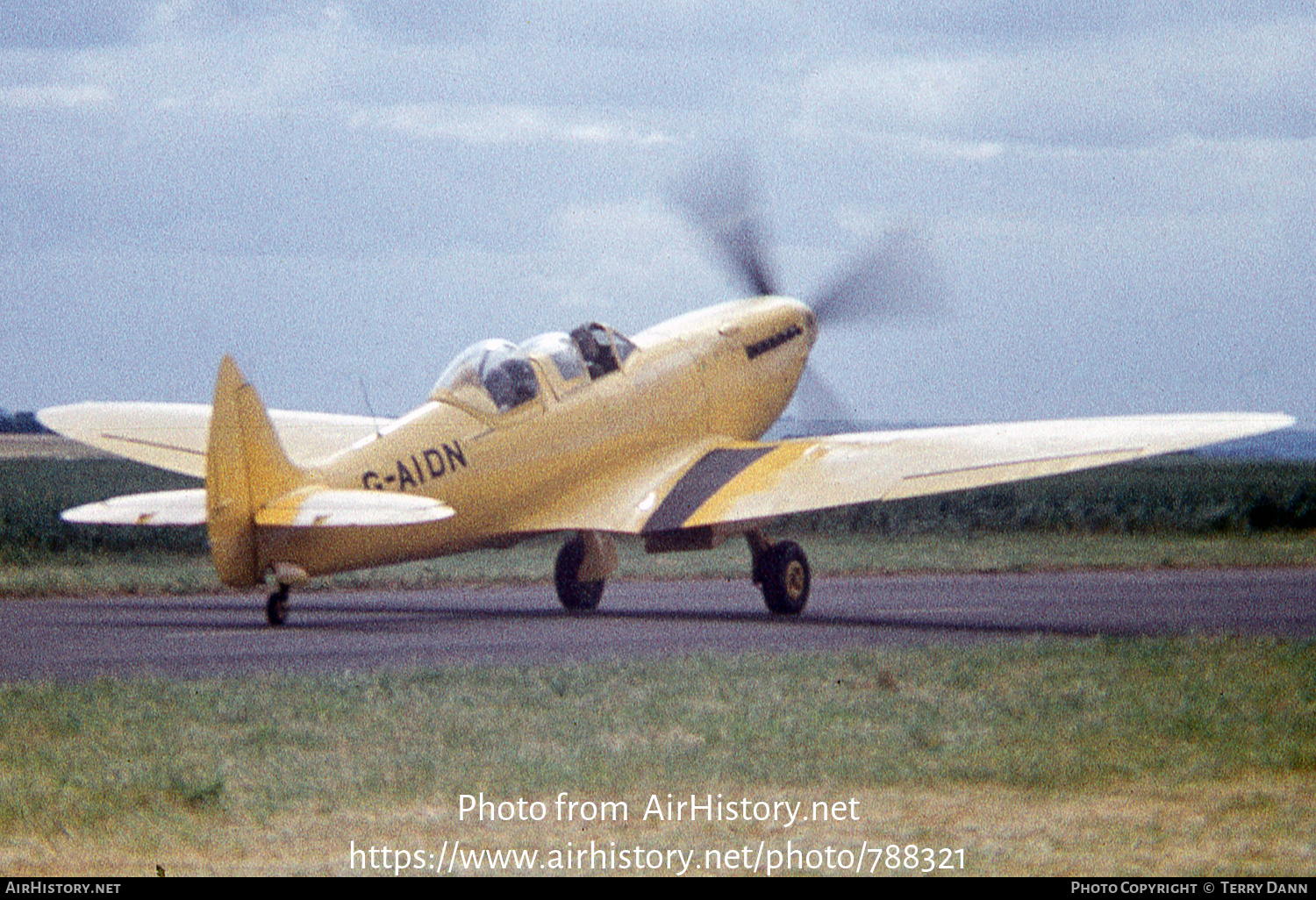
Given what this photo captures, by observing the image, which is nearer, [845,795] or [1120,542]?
[845,795]

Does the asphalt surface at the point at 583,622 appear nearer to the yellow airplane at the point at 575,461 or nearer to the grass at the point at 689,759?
the yellow airplane at the point at 575,461

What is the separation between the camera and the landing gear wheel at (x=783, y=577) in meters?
19.0

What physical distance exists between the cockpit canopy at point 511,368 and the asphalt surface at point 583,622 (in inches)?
89.8

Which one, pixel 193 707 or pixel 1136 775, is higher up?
pixel 193 707

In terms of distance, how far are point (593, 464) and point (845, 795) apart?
11.1 meters

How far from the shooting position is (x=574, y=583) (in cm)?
1955

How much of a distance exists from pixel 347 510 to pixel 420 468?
5.69 ft

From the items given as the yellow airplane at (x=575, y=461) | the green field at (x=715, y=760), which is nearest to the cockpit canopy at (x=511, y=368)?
the yellow airplane at (x=575, y=461)

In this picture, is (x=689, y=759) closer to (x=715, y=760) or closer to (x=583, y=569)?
(x=715, y=760)

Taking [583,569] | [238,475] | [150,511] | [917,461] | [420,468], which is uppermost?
[238,475]

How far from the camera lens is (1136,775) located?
29.0ft

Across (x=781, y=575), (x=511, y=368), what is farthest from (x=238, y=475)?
(x=781, y=575)
